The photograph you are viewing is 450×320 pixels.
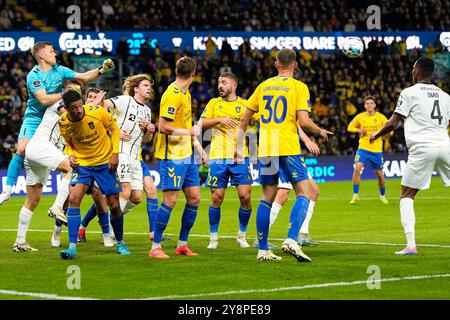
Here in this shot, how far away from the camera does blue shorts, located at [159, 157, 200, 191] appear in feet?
39.7

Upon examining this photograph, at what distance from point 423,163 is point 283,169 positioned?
197 cm

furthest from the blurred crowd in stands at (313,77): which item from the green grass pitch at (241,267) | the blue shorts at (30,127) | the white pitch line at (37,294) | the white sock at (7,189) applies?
the white pitch line at (37,294)

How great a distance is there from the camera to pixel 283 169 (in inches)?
452

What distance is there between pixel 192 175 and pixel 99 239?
344cm

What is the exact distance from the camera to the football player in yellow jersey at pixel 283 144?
1142cm

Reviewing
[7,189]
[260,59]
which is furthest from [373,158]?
[260,59]

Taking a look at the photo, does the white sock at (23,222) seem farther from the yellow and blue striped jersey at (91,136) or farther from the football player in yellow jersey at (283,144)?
the football player in yellow jersey at (283,144)

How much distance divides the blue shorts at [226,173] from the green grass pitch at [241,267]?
0.96m

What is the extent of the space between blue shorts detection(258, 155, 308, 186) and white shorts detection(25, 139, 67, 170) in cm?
332

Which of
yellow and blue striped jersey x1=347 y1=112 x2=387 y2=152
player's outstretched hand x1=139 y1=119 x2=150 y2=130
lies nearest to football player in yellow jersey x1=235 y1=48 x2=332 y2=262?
player's outstretched hand x1=139 y1=119 x2=150 y2=130

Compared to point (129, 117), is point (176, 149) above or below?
below

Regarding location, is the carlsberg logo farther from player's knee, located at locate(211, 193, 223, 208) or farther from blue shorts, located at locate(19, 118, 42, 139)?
player's knee, located at locate(211, 193, 223, 208)

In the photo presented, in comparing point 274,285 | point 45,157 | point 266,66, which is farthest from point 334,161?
point 274,285

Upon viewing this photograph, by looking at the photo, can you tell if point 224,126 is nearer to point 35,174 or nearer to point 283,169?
point 283,169
